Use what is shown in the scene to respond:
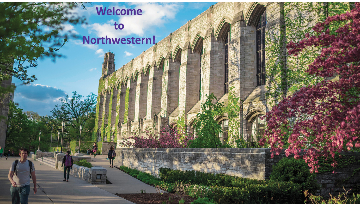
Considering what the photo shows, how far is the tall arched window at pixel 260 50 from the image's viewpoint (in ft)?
69.0

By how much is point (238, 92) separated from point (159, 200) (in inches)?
480

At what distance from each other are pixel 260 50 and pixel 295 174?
41.6 feet

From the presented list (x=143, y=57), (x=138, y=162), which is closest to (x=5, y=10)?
(x=138, y=162)

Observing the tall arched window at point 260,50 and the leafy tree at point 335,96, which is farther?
the tall arched window at point 260,50

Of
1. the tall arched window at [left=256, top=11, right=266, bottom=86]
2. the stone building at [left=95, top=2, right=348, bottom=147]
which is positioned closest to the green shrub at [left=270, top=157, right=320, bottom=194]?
the stone building at [left=95, top=2, right=348, bottom=147]

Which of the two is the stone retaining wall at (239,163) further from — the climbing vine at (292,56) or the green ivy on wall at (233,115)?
the climbing vine at (292,56)

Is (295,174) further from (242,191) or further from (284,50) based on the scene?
(284,50)

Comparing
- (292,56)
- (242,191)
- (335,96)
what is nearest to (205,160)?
(242,191)

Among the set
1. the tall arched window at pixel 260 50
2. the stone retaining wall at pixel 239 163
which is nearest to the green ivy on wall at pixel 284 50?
the tall arched window at pixel 260 50

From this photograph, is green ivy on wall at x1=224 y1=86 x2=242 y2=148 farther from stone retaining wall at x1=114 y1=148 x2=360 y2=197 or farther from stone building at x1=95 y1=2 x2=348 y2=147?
stone retaining wall at x1=114 y1=148 x2=360 y2=197

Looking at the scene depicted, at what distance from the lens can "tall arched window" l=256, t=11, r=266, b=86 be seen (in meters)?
21.0

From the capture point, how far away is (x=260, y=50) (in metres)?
21.3

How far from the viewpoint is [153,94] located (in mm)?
33938

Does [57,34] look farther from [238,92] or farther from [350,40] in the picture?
[238,92]
